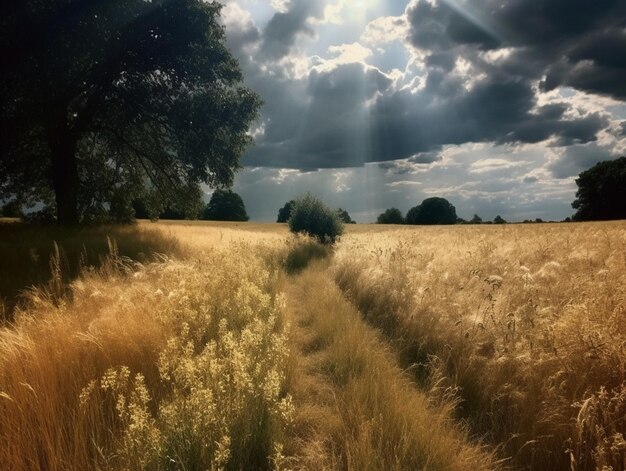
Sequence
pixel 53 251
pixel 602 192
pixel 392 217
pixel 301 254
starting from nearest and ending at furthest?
1. pixel 53 251
2. pixel 301 254
3. pixel 602 192
4. pixel 392 217

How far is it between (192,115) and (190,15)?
13.9ft

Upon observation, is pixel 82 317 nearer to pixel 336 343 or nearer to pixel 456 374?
pixel 336 343

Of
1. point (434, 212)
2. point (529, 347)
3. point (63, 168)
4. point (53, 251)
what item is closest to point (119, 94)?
point (63, 168)

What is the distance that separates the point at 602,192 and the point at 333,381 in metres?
76.0

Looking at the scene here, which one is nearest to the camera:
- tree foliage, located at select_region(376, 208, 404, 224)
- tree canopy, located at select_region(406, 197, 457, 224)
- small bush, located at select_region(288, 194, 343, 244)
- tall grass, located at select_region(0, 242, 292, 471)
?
tall grass, located at select_region(0, 242, 292, 471)

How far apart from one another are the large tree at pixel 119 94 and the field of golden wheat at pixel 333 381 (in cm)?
1122

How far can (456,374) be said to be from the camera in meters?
3.91

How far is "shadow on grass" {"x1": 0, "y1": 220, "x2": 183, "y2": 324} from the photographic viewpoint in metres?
8.76

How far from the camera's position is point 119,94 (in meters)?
15.8

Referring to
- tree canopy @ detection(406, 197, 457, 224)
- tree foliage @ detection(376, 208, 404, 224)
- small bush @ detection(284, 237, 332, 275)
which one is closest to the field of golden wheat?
small bush @ detection(284, 237, 332, 275)

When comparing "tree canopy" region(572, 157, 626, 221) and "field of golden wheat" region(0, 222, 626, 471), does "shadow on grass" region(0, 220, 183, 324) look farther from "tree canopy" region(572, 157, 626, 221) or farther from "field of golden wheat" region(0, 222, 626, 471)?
"tree canopy" region(572, 157, 626, 221)

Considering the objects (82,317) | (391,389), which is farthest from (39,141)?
(391,389)

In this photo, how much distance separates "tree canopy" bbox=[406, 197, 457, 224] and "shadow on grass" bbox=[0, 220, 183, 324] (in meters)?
83.7

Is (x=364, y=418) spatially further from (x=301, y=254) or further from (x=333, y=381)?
(x=301, y=254)
